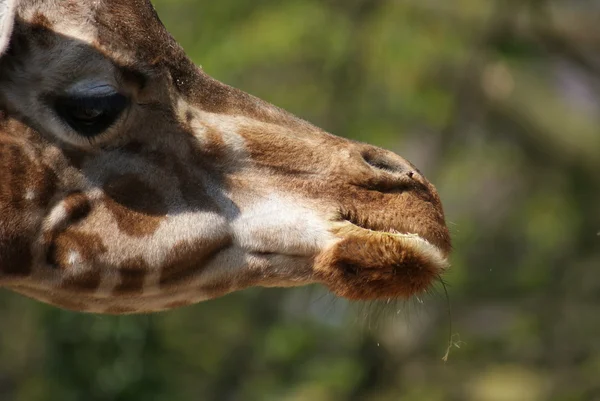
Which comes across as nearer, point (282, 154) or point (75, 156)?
point (75, 156)

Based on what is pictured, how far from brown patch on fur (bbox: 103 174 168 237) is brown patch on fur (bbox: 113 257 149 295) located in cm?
11

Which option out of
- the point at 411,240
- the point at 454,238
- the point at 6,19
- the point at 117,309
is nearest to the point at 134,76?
the point at 6,19

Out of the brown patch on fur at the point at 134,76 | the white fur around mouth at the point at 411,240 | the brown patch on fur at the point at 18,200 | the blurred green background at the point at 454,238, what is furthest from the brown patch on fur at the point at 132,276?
the blurred green background at the point at 454,238

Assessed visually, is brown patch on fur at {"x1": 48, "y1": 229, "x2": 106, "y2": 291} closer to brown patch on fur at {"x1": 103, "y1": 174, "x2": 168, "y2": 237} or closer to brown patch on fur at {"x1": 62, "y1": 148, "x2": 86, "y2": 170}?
brown patch on fur at {"x1": 103, "y1": 174, "x2": 168, "y2": 237}

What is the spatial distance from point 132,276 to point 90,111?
594 millimetres

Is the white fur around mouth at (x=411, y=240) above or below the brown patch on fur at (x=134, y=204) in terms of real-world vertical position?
above

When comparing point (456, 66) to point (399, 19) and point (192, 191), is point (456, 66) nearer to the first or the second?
point (399, 19)

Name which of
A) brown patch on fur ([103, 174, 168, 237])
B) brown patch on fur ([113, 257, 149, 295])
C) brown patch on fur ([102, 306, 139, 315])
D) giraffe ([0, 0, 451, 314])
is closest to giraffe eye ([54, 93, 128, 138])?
giraffe ([0, 0, 451, 314])

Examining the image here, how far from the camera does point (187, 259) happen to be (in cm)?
386

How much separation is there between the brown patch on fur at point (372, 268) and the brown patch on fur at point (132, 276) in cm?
61

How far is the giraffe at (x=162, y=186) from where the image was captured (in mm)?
3627

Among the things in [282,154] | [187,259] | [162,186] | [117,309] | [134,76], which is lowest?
[117,309]

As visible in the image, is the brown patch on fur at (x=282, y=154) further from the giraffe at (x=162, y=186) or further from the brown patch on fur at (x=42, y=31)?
the brown patch on fur at (x=42, y=31)

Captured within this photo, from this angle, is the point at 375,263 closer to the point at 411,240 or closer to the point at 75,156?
the point at 411,240
